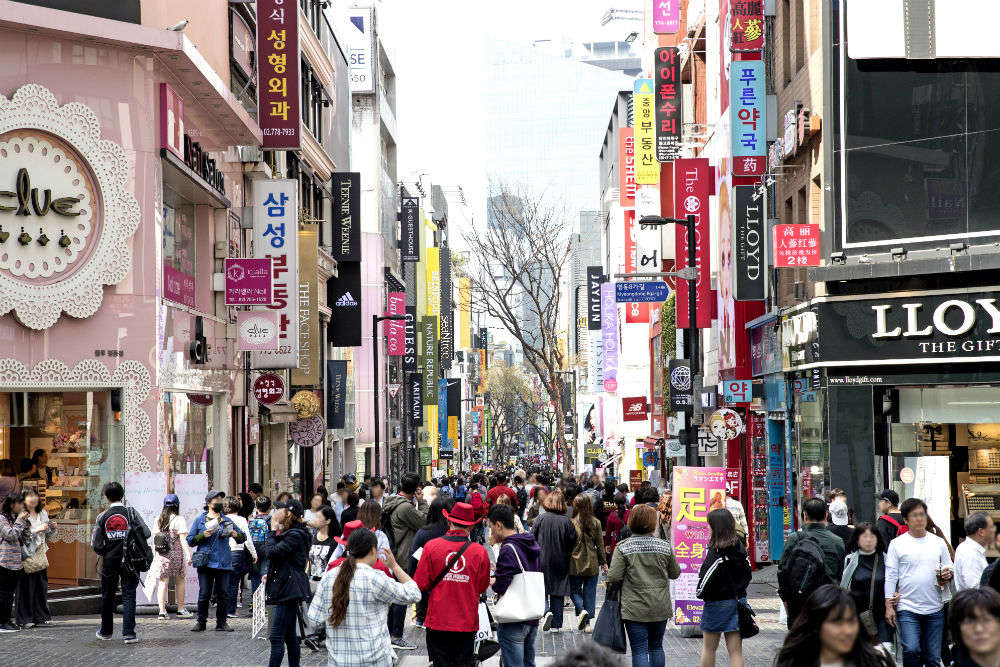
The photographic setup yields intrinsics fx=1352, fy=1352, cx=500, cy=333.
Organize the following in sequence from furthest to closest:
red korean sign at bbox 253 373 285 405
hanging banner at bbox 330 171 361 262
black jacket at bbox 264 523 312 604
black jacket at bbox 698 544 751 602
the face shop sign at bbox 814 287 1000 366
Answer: hanging banner at bbox 330 171 361 262 → red korean sign at bbox 253 373 285 405 → the face shop sign at bbox 814 287 1000 366 → black jacket at bbox 264 523 312 604 → black jacket at bbox 698 544 751 602

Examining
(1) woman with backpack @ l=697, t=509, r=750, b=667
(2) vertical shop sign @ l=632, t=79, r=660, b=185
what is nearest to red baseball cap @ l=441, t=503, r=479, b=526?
(1) woman with backpack @ l=697, t=509, r=750, b=667

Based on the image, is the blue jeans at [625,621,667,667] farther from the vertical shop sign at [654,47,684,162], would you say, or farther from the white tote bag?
the vertical shop sign at [654,47,684,162]

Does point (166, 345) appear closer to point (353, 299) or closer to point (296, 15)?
point (296, 15)

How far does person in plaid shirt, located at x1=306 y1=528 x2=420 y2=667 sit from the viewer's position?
Result: 31.2 feet

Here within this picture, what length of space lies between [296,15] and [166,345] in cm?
903

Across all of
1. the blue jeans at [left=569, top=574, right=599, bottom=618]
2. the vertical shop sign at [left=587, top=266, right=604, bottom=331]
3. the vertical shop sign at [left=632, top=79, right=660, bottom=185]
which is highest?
the vertical shop sign at [left=632, top=79, right=660, bottom=185]

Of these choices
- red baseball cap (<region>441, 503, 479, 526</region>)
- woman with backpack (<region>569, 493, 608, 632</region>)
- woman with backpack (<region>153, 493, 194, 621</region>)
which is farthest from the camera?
woman with backpack (<region>153, 493, 194, 621</region>)

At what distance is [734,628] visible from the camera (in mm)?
12258

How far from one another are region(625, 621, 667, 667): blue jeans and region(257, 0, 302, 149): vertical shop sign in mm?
18102

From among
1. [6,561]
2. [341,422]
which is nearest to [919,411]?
[6,561]

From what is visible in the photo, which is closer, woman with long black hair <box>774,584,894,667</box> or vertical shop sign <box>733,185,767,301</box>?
woman with long black hair <box>774,584,894,667</box>

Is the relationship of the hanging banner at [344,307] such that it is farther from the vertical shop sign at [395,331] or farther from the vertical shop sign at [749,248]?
the vertical shop sign at [749,248]

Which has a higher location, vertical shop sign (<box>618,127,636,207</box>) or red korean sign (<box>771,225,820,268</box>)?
vertical shop sign (<box>618,127,636,207</box>)

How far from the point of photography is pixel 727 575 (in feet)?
39.8
